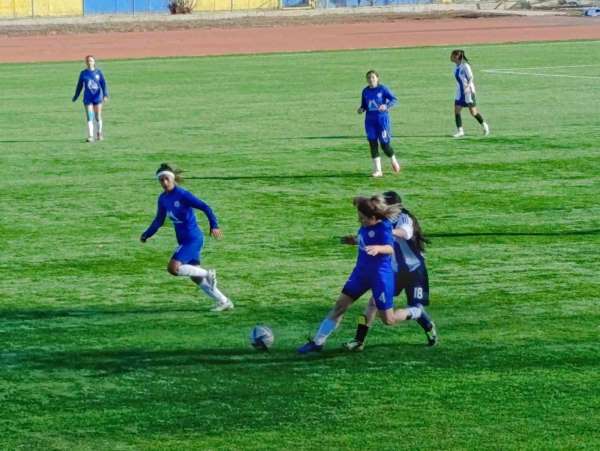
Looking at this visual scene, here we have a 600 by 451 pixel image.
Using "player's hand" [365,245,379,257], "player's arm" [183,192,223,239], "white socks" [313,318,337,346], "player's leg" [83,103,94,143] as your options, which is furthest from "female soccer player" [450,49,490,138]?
"player's hand" [365,245,379,257]

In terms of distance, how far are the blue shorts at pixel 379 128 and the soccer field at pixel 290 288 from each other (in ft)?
2.55

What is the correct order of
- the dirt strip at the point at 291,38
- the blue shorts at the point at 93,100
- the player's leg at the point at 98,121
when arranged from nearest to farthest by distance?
the blue shorts at the point at 93,100, the player's leg at the point at 98,121, the dirt strip at the point at 291,38

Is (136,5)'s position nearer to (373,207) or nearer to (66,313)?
(66,313)

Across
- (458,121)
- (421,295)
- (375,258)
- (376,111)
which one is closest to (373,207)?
(375,258)

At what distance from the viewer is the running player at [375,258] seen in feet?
40.5

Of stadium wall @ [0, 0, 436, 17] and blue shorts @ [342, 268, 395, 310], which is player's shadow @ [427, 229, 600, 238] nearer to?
blue shorts @ [342, 268, 395, 310]

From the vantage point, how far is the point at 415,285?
13.2 metres

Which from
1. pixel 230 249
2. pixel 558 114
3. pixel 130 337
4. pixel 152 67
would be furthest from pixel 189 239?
pixel 152 67

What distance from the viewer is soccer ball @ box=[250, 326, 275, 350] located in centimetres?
1309

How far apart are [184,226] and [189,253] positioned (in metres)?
0.32

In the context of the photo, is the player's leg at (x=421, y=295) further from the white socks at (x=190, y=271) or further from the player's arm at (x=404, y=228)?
the white socks at (x=190, y=271)

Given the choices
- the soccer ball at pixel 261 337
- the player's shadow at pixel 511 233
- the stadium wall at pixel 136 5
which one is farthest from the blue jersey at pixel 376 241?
the stadium wall at pixel 136 5

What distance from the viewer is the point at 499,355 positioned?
42.8 ft

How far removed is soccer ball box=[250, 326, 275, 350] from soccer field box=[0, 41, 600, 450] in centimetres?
11
